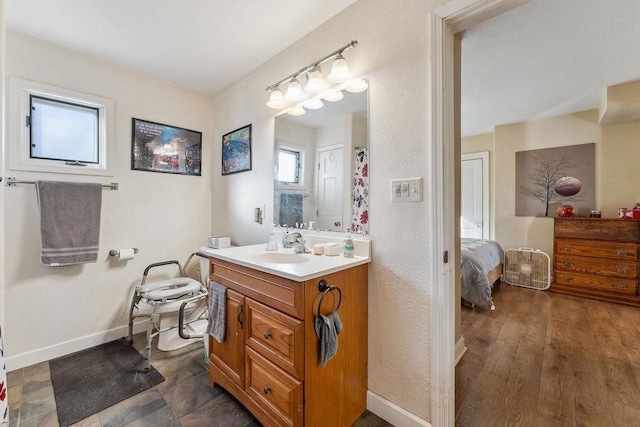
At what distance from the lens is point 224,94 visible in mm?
2695

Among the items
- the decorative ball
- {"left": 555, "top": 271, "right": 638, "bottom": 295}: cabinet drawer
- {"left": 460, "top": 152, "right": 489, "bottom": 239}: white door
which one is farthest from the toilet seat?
the decorative ball

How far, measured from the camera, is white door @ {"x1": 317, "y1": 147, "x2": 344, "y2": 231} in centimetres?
172

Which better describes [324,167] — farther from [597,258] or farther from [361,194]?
[597,258]

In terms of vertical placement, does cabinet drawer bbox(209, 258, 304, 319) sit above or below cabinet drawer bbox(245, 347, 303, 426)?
above

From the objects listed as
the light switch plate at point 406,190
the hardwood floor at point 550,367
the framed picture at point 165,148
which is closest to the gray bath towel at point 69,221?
the framed picture at point 165,148

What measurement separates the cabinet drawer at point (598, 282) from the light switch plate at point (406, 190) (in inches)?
135

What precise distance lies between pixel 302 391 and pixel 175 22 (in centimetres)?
229

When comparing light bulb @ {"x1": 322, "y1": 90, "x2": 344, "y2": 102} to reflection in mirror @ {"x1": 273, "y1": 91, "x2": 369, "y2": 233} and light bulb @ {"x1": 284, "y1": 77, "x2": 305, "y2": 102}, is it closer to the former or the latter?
reflection in mirror @ {"x1": 273, "y1": 91, "x2": 369, "y2": 233}

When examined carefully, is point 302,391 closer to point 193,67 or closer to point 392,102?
point 392,102

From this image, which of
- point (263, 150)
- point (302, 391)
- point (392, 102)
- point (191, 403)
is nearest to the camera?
point (302, 391)

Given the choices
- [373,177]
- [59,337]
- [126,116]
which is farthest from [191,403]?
[126,116]

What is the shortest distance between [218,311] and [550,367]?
2.31m

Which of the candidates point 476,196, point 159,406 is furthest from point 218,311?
point 476,196

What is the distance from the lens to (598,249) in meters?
3.14
